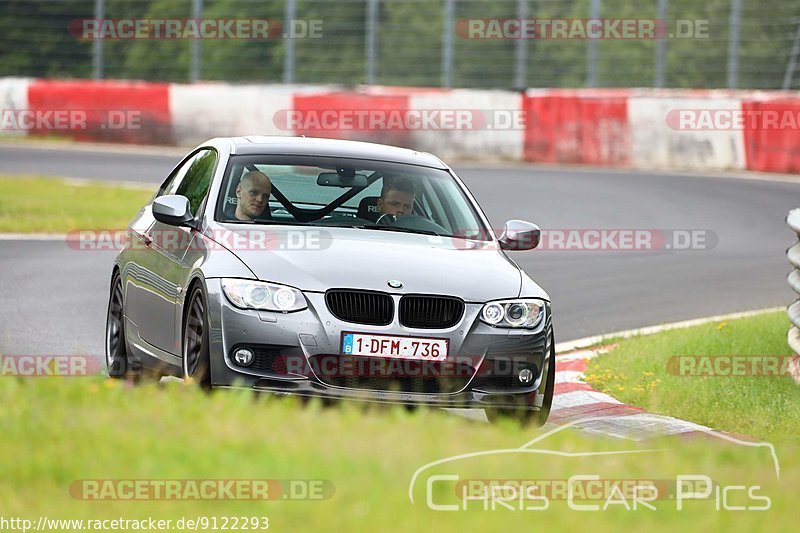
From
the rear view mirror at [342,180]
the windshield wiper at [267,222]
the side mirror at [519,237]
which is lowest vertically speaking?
the side mirror at [519,237]

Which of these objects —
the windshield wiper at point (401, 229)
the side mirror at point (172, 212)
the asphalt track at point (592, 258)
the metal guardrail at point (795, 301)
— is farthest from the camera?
the asphalt track at point (592, 258)

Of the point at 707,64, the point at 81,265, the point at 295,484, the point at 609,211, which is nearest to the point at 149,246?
the point at 295,484

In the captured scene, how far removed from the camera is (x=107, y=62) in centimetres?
3409

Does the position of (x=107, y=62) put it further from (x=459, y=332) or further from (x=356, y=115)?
(x=459, y=332)

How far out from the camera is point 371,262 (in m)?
7.89

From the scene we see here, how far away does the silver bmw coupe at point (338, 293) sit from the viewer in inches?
297

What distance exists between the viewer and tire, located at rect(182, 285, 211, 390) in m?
7.63

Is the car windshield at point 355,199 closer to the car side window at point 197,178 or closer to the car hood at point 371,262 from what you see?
the car side window at point 197,178

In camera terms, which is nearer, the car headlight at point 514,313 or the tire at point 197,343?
the tire at point 197,343

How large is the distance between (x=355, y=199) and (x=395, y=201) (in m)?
0.42

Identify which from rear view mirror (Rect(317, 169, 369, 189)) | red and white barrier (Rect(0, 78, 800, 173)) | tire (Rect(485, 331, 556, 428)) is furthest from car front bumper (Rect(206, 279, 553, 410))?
red and white barrier (Rect(0, 78, 800, 173))

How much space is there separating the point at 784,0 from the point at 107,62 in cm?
1440


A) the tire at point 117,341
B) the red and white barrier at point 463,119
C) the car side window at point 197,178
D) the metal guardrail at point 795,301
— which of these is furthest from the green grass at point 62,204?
the metal guardrail at point 795,301

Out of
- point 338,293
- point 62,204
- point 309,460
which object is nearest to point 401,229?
point 338,293
